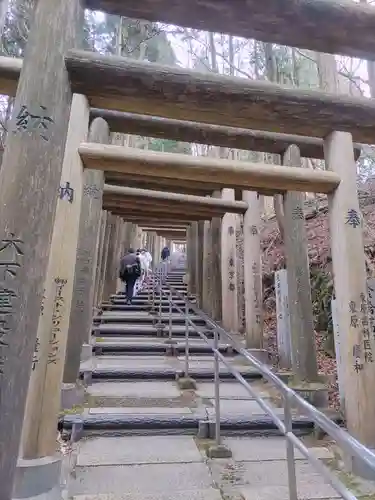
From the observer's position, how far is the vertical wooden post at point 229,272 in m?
7.34

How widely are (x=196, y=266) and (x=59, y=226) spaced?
7323 millimetres

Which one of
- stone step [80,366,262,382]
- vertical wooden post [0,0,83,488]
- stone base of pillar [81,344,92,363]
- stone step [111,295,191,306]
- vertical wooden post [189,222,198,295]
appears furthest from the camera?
vertical wooden post [189,222,198,295]

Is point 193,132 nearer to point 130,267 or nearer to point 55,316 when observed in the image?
point 55,316

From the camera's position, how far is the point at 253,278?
6.33 m

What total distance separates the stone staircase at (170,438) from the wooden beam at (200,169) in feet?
7.48

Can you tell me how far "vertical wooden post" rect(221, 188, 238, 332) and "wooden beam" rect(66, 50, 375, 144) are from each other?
15.4 feet

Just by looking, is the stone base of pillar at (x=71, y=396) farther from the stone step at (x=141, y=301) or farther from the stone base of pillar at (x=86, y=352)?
the stone step at (x=141, y=301)

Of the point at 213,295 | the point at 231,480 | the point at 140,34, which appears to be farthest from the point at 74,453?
the point at 140,34

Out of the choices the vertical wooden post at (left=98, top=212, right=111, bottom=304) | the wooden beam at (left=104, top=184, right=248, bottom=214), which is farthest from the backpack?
the wooden beam at (left=104, top=184, right=248, bottom=214)

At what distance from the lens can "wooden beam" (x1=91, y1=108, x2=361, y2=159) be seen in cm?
452

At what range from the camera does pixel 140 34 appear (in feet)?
39.2

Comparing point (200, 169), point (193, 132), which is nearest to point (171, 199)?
point (193, 132)

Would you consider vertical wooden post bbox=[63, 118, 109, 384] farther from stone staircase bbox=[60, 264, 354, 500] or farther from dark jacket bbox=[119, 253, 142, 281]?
dark jacket bbox=[119, 253, 142, 281]

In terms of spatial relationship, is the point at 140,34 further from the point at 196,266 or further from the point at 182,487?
the point at 182,487
